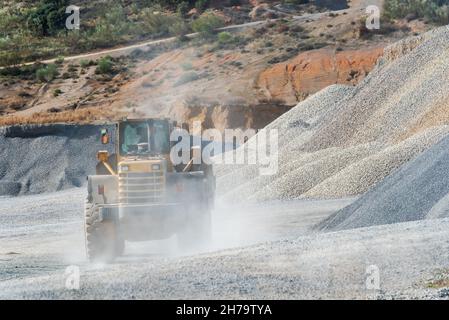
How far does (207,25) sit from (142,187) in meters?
64.4

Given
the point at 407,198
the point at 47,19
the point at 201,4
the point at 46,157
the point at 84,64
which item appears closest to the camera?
the point at 407,198

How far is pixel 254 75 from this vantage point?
71562 mm

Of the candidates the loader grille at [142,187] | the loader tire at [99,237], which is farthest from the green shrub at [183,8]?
the loader grille at [142,187]

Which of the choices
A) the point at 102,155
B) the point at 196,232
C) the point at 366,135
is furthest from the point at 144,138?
the point at 366,135

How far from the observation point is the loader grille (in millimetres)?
21078

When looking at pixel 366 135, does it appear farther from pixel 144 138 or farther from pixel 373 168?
pixel 144 138

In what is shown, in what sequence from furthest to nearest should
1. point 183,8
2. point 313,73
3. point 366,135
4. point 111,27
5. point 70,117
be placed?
1. point 183,8
2. point 111,27
3. point 313,73
4. point 70,117
5. point 366,135

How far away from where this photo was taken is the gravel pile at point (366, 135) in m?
34.3

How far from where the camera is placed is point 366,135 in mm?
40094

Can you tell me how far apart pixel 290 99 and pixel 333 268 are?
49588 millimetres

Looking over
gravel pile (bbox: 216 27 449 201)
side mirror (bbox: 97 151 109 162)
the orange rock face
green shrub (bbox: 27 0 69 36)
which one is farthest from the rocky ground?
side mirror (bbox: 97 151 109 162)

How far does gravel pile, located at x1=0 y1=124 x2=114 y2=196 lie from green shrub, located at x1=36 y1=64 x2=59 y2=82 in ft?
88.6

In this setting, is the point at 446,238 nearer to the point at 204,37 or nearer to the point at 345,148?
the point at 345,148
